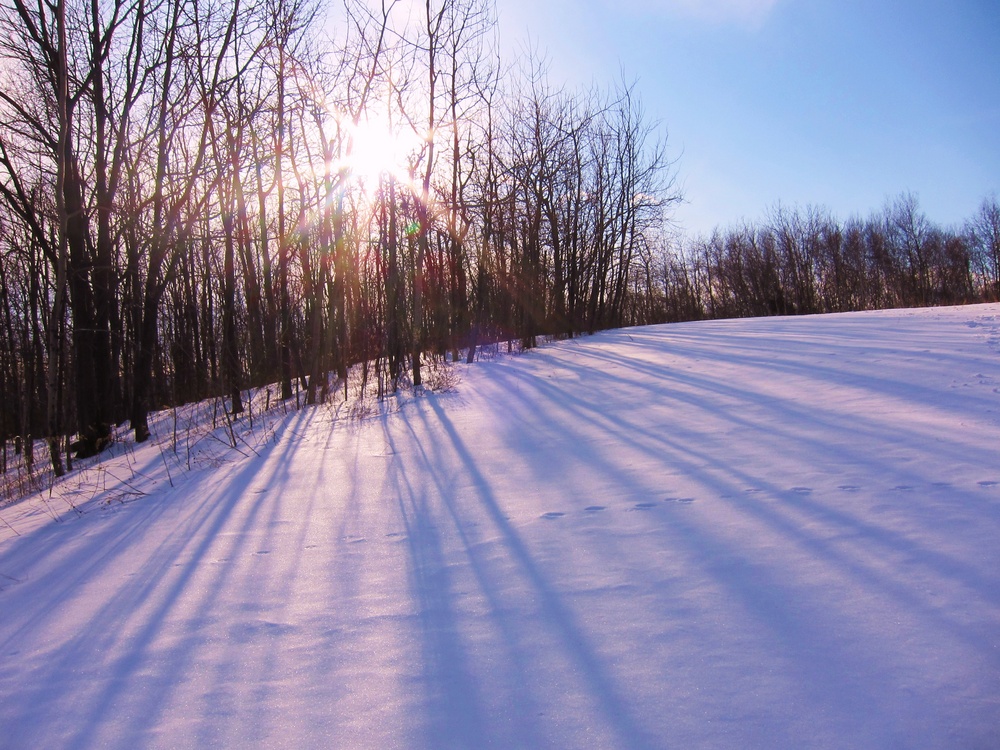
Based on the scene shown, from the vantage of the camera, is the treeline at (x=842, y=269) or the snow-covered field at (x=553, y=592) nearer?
the snow-covered field at (x=553, y=592)

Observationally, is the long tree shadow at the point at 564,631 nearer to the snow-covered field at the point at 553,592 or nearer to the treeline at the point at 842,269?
the snow-covered field at the point at 553,592

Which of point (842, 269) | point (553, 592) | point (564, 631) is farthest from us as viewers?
point (842, 269)

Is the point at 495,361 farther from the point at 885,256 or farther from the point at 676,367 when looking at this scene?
the point at 885,256

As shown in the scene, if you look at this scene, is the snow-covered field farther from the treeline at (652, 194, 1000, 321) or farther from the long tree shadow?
the treeline at (652, 194, 1000, 321)

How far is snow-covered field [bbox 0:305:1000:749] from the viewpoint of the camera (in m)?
2.30

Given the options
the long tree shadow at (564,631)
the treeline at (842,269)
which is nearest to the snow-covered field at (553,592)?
the long tree shadow at (564,631)

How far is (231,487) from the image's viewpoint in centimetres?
589

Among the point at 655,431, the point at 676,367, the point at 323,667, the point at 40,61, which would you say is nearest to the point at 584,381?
the point at 676,367

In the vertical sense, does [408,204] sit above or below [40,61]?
below

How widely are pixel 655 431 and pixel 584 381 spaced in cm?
360

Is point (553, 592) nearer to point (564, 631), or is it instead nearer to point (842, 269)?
point (564, 631)

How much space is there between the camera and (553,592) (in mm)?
3180

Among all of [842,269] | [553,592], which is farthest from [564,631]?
[842,269]

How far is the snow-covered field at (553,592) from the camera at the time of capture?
2299 millimetres
